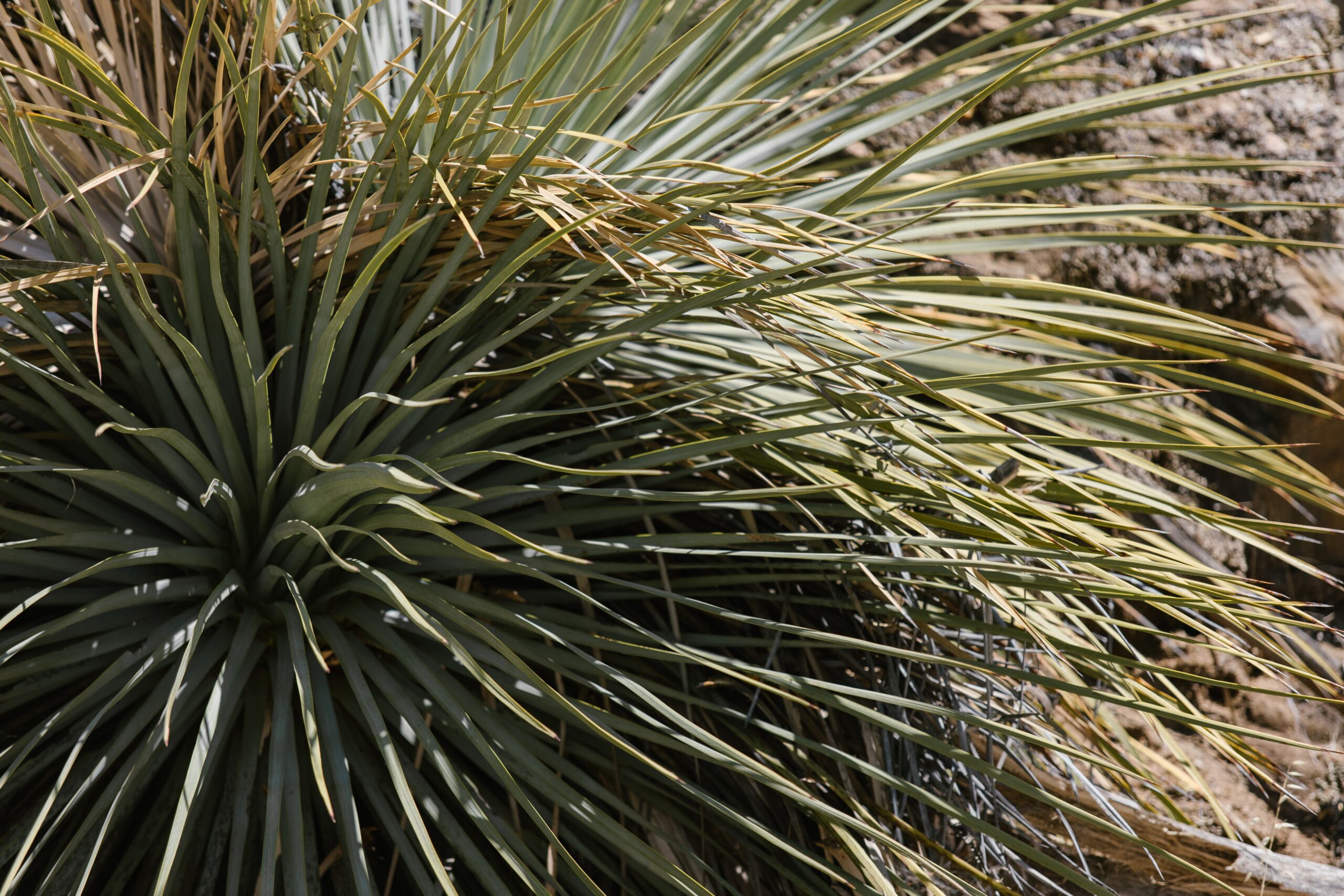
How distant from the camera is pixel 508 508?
1131 mm

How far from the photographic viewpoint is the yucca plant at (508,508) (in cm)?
90

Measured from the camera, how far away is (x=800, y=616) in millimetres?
1223

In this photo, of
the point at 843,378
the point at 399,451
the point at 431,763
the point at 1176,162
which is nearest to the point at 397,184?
the point at 399,451

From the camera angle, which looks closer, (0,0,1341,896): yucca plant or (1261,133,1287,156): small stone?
(0,0,1341,896): yucca plant

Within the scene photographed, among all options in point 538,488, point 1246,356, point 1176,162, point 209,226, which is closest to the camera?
point 209,226

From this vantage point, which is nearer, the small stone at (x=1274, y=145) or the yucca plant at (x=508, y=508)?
the yucca plant at (x=508, y=508)

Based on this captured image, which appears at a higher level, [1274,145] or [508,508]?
[508,508]

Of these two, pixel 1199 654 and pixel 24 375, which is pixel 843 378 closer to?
pixel 24 375

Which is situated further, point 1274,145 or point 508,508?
point 1274,145

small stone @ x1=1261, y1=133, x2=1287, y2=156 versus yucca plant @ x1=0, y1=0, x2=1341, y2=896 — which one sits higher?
yucca plant @ x1=0, y1=0, x2=1341, y2=896

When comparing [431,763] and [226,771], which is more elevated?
[226,771]

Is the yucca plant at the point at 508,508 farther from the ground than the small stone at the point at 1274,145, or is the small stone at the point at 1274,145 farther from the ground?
the yucca plant at the point at 508,508

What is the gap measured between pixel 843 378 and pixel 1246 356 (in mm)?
1399

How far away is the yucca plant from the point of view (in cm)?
90
